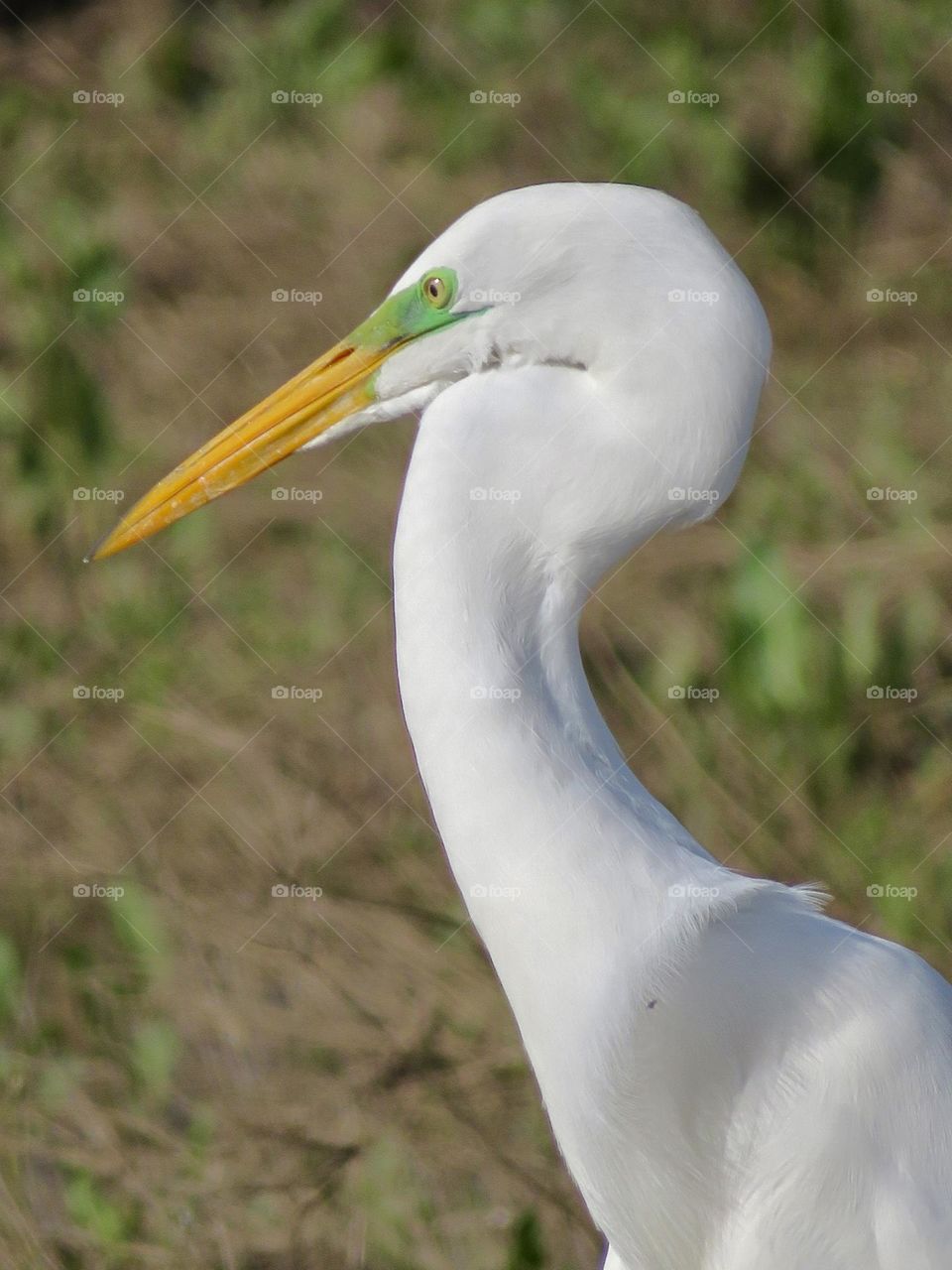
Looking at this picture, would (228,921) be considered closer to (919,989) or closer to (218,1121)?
(218,1121)

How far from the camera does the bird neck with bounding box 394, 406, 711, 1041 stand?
1.25 metres

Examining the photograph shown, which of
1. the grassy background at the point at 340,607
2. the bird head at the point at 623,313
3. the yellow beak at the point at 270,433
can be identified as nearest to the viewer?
the bird head at the point at 623,313

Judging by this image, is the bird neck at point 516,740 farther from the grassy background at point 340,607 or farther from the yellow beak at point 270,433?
the grassy background at point 340,607

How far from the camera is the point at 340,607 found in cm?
326

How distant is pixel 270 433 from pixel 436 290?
27cm

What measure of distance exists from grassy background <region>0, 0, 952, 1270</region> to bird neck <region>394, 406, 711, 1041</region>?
125cm

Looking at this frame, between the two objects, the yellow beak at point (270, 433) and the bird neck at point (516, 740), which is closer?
the bird neck at point (516, 740)

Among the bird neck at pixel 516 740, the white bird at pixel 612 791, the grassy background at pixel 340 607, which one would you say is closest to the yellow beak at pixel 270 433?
the white bird at pixel 612 791

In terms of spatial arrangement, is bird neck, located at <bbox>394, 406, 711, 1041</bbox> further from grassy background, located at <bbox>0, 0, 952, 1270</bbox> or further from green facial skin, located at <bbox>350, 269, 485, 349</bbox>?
grassy background, located at <bbox>0, 0, 952, 1270</bbox>

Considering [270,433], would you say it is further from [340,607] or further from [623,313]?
[340,607]

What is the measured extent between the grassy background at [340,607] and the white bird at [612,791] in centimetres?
111

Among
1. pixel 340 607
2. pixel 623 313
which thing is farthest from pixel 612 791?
pixel 340 607

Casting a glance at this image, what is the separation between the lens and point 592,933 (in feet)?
4.20

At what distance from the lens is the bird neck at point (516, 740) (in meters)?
1.25
